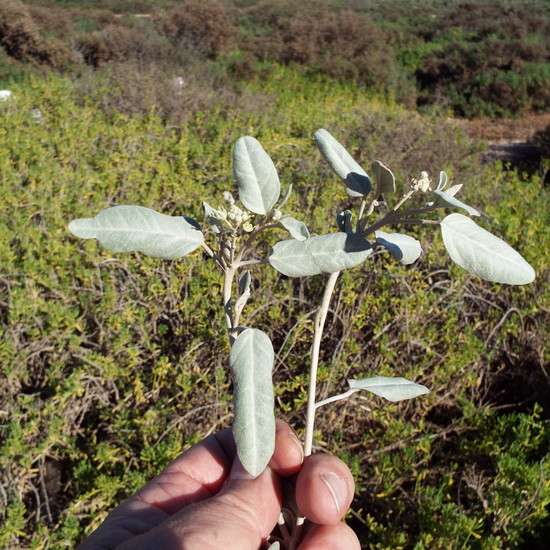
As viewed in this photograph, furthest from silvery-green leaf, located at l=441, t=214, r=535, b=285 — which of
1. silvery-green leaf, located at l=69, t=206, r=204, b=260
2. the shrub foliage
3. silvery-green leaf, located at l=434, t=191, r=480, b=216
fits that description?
the shrub foliage

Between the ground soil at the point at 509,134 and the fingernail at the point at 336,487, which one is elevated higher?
the fingernail at the point at 336,487

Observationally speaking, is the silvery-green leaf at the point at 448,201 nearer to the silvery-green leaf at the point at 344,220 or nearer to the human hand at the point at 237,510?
the silvery-green leaf at the point at 344,220

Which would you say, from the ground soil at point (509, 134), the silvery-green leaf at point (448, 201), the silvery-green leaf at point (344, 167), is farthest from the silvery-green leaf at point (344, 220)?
the ground soil at point (509, 134)

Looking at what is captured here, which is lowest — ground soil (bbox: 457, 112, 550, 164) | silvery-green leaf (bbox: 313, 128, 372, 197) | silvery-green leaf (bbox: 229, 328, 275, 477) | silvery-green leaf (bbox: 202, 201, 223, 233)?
ground soil (bbox: 457, 112, 550, 164)

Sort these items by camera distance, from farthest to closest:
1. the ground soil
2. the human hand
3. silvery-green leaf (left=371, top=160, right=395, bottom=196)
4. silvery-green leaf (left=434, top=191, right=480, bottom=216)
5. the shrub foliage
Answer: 1. the ground soil
2. the shrub foliage
3. the human hand
4. silvery-green leaf (left=371, top=160, right=395, bottom=196)
5. silvery-green leaf (left=434, top=191, right=480, bottom=216)

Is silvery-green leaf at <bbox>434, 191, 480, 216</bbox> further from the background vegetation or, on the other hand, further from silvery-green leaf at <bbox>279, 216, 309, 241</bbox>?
the background vegetation

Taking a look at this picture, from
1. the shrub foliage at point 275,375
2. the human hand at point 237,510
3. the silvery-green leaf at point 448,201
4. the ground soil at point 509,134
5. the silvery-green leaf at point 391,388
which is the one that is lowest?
the ground soil at point 509,134

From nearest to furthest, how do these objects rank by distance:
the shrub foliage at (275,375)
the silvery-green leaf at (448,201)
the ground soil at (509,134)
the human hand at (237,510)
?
the silvery-green leaf at (448,201) < the human hand at (237,510) < the shrub foliage at (275,375) < the ground soil at (509,134)

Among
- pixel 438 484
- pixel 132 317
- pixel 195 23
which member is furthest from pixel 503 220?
pixel 195 23
